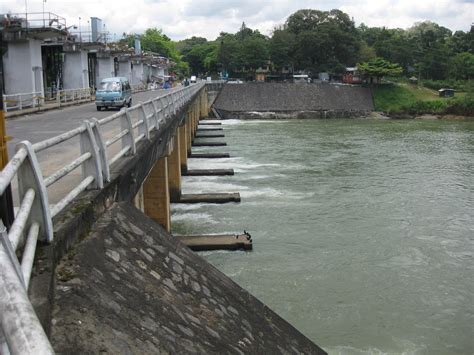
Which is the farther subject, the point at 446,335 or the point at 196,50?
the point at 196,50

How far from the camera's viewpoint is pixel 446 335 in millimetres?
10961

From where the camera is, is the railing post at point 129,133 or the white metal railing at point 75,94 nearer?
the railing post at point 129,133

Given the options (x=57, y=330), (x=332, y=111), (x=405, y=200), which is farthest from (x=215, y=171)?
(x=332, y=111)

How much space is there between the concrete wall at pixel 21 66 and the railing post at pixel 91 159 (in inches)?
1116

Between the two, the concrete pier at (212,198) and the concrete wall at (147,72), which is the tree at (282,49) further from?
the concrete pier at (212,198)

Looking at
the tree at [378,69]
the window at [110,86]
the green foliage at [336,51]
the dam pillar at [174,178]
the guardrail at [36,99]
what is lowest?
the dam pillar at [174,178]

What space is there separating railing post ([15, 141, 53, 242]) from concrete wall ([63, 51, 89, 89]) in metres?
42.4

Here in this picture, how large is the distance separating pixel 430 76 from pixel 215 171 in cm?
8400

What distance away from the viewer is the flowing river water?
11367 mm

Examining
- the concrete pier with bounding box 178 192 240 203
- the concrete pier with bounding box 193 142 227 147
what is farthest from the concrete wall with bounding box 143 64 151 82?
the concrete pier with bounding box 178 192 240 203

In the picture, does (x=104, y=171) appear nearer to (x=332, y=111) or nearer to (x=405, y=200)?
(x=405, y=200)

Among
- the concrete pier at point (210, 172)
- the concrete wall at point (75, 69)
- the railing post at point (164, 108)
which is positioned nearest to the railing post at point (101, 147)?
the railing post at point (164, 108)

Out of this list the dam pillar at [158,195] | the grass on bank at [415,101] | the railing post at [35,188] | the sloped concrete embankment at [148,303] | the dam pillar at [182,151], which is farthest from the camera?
the grass on bank at [415,101]

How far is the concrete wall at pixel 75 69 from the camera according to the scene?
44719mm
